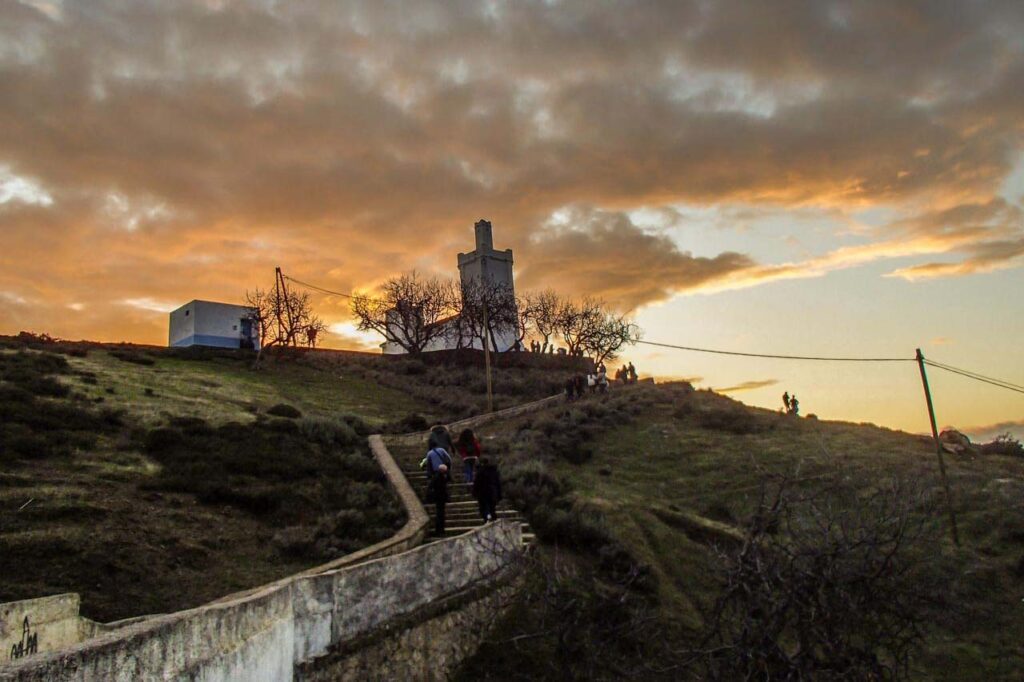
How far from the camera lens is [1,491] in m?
14.9

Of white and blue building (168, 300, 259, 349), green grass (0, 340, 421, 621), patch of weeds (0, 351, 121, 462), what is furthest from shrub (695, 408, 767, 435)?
white and blue building (168, 300, 259, 349)

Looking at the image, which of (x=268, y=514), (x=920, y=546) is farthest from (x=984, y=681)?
(x=268, y=514)

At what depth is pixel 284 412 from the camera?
99.7 feet

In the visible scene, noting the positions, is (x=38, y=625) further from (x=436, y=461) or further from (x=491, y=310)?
(x=491, y=310)

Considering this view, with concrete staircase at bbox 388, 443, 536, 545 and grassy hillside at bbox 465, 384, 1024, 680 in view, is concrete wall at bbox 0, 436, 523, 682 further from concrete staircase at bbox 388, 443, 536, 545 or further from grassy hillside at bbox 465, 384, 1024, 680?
grassy hillside at bbox 465, 384, 1024, 680

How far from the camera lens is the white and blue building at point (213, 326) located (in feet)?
171

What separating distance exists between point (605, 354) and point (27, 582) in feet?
192

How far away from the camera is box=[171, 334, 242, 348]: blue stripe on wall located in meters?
51.9

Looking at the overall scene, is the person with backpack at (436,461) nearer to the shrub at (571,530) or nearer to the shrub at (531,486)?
the shrub at (571,530)

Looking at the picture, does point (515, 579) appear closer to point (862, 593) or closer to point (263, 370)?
point (862, 593)

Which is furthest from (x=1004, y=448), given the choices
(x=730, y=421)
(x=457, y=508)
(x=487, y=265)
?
(x=487, y=265)

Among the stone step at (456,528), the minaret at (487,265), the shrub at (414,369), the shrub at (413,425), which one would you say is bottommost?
the stone step at (456,528)

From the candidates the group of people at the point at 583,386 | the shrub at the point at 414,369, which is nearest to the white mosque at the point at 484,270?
the shrub at the point at 414,369

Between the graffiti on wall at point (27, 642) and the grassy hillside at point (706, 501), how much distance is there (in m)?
5.78
